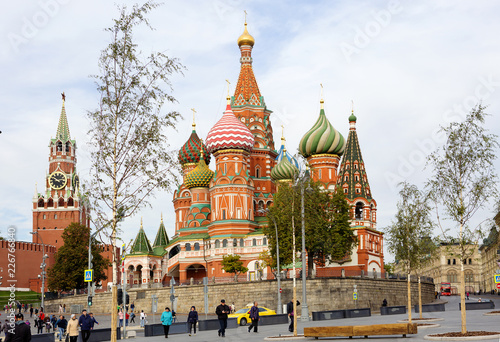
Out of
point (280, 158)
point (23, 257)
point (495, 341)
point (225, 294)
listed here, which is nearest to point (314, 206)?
point (225, 294)

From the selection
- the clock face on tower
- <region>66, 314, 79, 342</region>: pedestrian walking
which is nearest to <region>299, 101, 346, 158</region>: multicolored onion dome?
<region>66, 314, 79, 342</region>: pedestrian walking

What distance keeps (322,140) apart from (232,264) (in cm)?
2098

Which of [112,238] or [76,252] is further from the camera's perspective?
[76,252]

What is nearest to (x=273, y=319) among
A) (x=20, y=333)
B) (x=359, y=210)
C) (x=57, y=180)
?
(x=20, y=333)

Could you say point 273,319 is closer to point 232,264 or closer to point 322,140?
point 232,264

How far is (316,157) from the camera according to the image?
83.8m

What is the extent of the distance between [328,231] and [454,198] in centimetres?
3859

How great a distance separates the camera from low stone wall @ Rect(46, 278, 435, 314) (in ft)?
197

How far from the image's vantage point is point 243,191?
78.2 metres

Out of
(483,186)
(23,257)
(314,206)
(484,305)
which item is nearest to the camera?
(483,186)

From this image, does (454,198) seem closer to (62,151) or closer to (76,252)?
(76,252)

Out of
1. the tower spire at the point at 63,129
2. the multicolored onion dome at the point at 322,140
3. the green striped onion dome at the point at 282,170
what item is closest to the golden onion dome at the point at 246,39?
the multicolored onion dome at the point at 322,140

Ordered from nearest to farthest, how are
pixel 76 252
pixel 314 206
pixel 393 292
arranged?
pixel 314 206
pixel 393 292
pixel 76 252

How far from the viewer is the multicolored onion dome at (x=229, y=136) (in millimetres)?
79125
